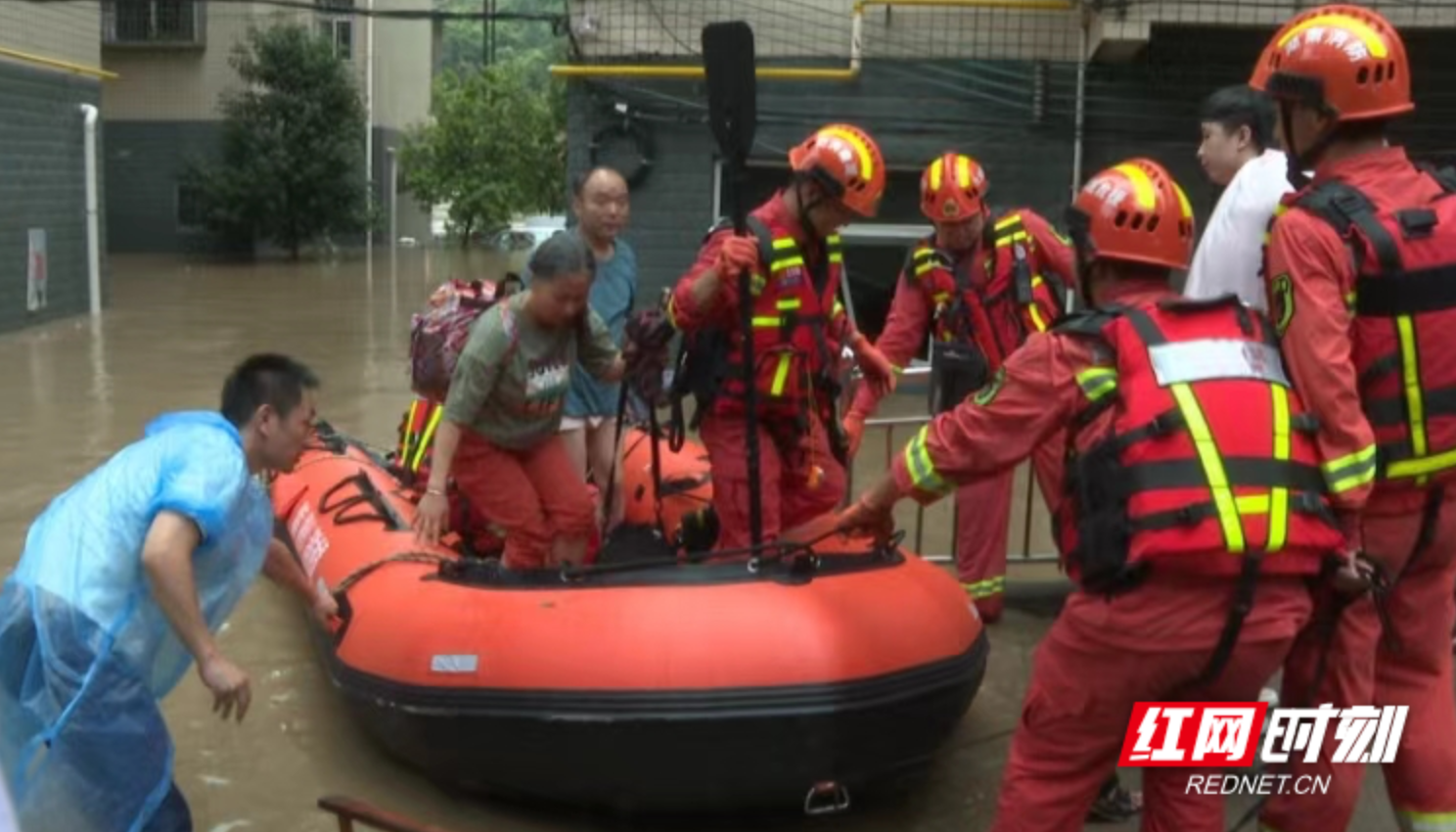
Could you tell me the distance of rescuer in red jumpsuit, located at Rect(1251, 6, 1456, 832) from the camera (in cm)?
340

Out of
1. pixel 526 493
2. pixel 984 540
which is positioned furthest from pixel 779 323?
pixel 984 540

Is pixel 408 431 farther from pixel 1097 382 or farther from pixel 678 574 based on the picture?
pixel 1097 382

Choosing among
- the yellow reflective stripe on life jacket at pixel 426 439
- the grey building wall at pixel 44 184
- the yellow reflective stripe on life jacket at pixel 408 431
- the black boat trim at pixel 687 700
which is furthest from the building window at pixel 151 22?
the black boat trim at pixel 687 700

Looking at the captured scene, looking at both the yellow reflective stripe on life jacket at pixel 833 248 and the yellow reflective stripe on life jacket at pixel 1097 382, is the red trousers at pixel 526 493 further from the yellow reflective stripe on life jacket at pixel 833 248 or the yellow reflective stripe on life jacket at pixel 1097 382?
the yellow reflective stripe on life jacket at pixel 1097 382

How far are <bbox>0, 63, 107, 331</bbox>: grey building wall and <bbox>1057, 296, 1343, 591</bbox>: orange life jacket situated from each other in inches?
592

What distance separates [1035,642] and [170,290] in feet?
58.8

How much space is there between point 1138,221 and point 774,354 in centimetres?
184

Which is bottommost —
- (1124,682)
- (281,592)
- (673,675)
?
(281,592)

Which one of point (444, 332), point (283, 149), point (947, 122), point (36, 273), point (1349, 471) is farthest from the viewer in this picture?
point (283, 149)

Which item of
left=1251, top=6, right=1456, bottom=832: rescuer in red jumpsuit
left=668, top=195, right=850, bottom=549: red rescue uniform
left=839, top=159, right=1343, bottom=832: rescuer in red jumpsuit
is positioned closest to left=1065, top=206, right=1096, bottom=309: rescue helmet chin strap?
left=839, top=159, right=1343, bottom=832: rescuer in red jumpsuit

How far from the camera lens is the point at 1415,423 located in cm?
355

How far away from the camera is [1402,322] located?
351 cm

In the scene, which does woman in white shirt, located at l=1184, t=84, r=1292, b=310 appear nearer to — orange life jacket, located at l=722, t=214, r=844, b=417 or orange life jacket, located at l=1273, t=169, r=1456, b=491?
orange life jacket, located at l=1273, t=169, r=1456, b=491

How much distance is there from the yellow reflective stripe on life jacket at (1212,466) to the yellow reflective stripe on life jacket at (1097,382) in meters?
0.14
